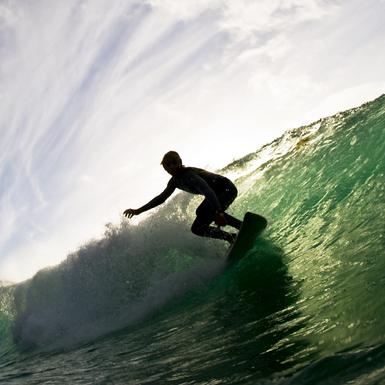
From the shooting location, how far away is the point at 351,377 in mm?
2145

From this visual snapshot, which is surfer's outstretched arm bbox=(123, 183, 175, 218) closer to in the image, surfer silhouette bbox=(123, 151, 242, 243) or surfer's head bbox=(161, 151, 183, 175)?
surfer silhouette bbox=(123, 151, 242, 243)

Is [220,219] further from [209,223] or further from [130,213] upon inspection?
[130,213]

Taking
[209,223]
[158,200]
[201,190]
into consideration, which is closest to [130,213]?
[158,200]

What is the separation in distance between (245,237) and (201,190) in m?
1.17

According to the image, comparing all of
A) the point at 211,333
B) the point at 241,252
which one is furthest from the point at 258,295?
the point at 241,252

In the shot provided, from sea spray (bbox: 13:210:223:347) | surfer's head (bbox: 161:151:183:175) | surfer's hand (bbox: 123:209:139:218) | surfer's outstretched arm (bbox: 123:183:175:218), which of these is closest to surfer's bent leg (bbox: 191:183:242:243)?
sea spray (bbox: 13:210:223:347)

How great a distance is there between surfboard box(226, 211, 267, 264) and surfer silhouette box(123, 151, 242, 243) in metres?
0.20

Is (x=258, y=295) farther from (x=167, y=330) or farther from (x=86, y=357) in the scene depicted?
(x=86, y=357)

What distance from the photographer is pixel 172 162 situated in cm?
757

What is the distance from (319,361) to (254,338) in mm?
1183

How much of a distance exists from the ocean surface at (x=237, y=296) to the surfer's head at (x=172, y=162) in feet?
6.11

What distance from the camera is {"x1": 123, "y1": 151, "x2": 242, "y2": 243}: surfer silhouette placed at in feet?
24.2

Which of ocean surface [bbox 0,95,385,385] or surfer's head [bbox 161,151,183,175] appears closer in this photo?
ocean surface [bbox 0,95,385,385]

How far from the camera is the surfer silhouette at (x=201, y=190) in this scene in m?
7.37
